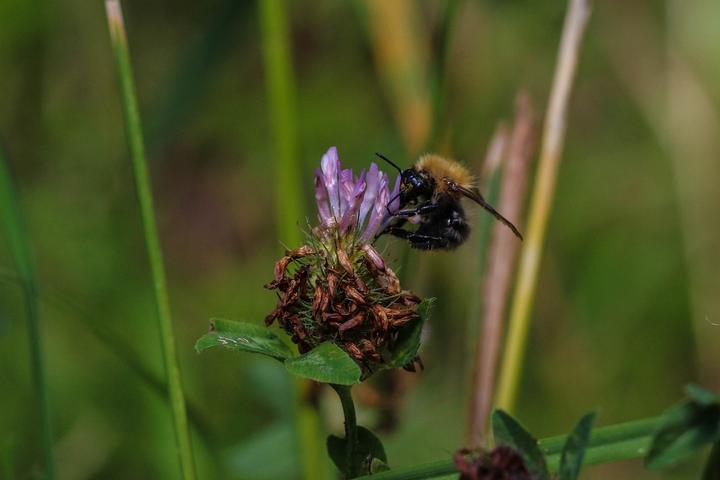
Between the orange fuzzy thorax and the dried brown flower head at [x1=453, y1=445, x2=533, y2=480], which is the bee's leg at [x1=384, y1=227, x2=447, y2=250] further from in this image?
the dried brown flower head at [x1=453, y1=445, x2=533, y2=480]

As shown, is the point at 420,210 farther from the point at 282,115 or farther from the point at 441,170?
the point at 282,115

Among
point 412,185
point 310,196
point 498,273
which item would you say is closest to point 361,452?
point 412,185

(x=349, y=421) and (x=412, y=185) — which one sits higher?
(x=412, y=185)

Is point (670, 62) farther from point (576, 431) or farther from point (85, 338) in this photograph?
point (576, 431)

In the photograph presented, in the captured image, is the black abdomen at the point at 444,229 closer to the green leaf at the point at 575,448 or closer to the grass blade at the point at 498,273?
the grass blade at the point at 498,273

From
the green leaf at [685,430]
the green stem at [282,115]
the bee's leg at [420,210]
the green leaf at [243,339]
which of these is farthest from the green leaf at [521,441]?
the green stem at [282,115]

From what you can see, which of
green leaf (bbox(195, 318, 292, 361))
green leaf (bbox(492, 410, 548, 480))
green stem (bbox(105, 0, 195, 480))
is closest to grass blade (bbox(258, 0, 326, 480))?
green stem (bbox(105, 0, 195, 480))
